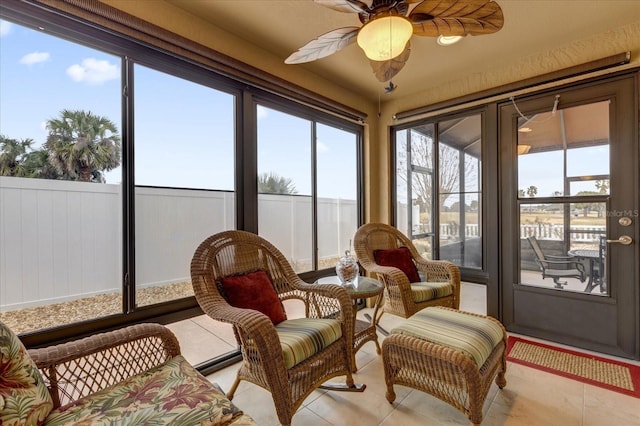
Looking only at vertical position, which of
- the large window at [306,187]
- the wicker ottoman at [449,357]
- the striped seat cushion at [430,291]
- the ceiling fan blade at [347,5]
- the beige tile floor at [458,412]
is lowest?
the beige tile floor at [458,412]

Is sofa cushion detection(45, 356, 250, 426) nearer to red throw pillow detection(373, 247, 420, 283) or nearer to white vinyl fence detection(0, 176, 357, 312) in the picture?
white vinyl fence detection(0, 176, 357, 312)

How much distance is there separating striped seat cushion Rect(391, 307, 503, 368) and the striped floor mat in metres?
0.84

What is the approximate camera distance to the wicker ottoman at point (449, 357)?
4.97ft

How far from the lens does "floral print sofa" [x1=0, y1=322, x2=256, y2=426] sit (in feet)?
3.31

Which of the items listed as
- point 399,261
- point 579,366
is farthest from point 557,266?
point 399,261

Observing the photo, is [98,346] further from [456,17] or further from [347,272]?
[456,17]

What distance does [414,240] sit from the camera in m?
3.59

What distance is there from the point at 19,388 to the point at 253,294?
1.07 meters

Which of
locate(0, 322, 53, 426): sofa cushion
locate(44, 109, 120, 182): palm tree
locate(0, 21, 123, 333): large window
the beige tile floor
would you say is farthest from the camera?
the beige tile floor

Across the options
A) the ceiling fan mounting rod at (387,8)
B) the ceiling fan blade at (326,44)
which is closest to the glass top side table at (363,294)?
the ceiling fan blade at (326,44)

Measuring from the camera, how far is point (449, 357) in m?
1.52

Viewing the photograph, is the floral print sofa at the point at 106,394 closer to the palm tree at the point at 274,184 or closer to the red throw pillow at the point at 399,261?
the palm tree at the point at 274,184

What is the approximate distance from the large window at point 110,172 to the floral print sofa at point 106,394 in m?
0.50

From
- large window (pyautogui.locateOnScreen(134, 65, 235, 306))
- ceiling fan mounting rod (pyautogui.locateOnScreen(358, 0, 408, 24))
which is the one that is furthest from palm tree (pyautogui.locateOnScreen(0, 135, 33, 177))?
ceiling fan mounting rod (pyautogui.locateOnScreen(358, 0, 408, 24))
